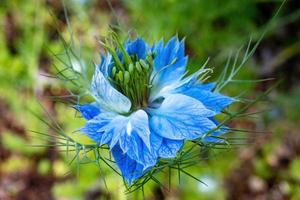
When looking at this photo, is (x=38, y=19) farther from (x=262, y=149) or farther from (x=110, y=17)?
(x=262, y=149)

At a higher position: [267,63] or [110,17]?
[110,17]

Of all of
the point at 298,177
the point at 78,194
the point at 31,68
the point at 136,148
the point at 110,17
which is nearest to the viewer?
the point at 136,148

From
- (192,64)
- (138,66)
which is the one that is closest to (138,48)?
(138,66)

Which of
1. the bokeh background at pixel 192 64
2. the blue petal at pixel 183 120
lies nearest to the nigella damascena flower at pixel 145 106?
the blue petal at pixel 183 120

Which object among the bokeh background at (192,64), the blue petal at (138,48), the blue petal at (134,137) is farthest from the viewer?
the bokeh background at (192,64)

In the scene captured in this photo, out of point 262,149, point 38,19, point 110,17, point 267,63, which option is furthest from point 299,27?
point 38,19

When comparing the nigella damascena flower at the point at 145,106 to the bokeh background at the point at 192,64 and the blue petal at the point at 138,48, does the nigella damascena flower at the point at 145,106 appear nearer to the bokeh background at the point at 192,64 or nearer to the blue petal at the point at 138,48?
the blue petal at the point at 138,48

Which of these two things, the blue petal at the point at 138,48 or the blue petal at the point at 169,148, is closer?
the blue petal at the point at 169,148
